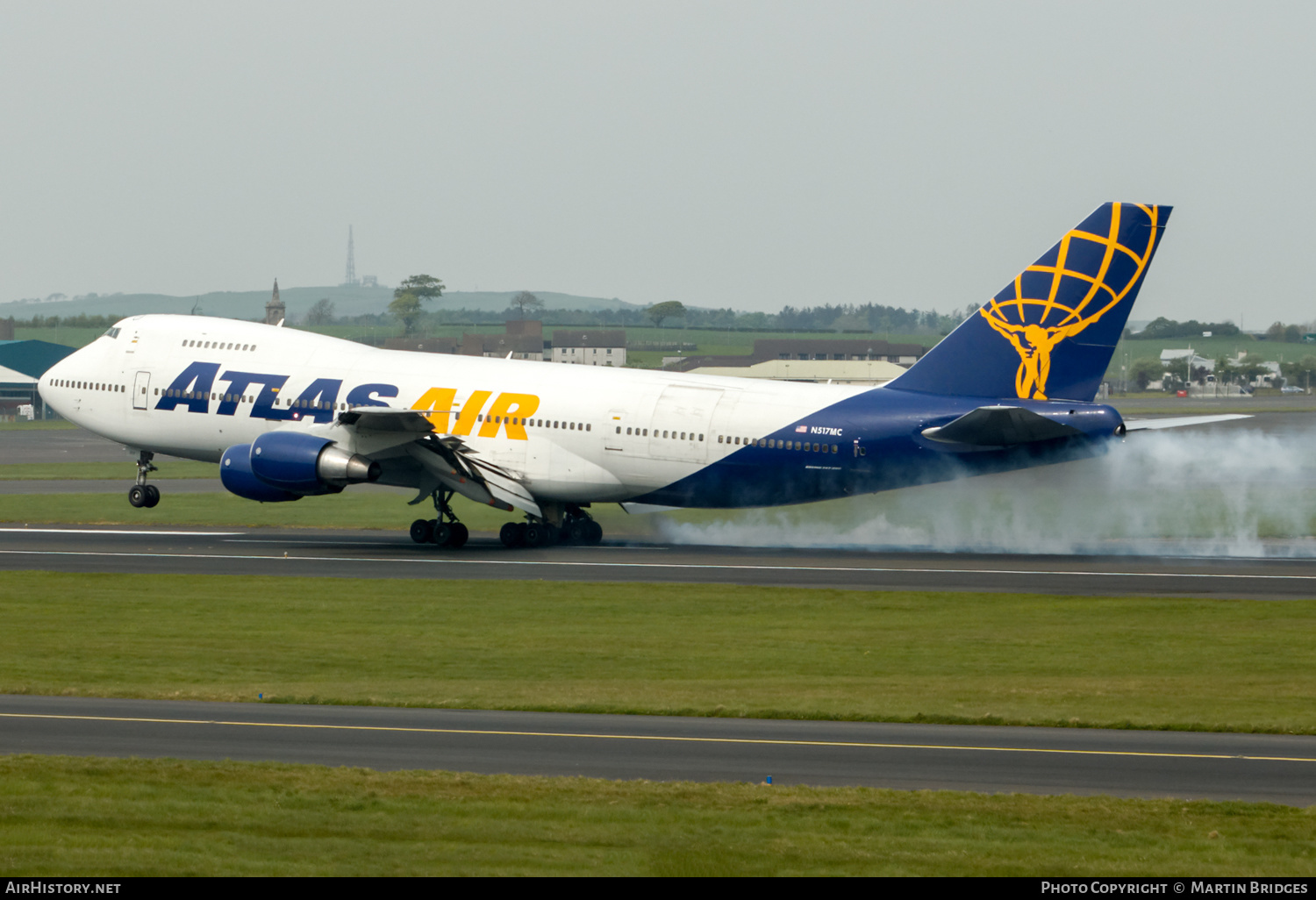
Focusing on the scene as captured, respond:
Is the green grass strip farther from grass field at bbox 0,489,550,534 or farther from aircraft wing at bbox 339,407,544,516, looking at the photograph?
aircraft wing at bbox 339,407,544,516

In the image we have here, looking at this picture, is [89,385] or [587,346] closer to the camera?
[89,385]

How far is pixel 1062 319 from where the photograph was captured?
127 feet

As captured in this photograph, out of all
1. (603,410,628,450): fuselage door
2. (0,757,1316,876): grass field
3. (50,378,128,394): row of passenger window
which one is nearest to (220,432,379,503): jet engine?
(603,410,628,450): fuselage door

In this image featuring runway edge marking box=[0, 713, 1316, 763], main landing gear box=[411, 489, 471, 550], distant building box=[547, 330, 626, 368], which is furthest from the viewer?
distant building box=[547, 330, 626, 368]

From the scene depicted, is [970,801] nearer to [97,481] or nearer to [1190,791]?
[1190,791]

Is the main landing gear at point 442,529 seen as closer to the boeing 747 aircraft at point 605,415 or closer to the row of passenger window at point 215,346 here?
the boeing 747 aircraft at point 605,415

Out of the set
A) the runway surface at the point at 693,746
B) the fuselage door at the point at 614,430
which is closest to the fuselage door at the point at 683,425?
the fuselage door at the point at 614,430

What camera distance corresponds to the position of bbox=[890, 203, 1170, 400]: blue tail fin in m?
38.1

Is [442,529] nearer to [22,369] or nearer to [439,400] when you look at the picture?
[439,400]

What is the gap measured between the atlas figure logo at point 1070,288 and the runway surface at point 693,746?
20945 mm

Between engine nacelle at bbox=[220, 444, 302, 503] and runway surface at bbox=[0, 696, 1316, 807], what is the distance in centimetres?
2078

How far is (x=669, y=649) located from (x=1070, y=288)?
18.3 meters

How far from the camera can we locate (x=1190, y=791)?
16.0 meters

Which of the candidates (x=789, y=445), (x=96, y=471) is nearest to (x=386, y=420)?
(x=789, y=445)
